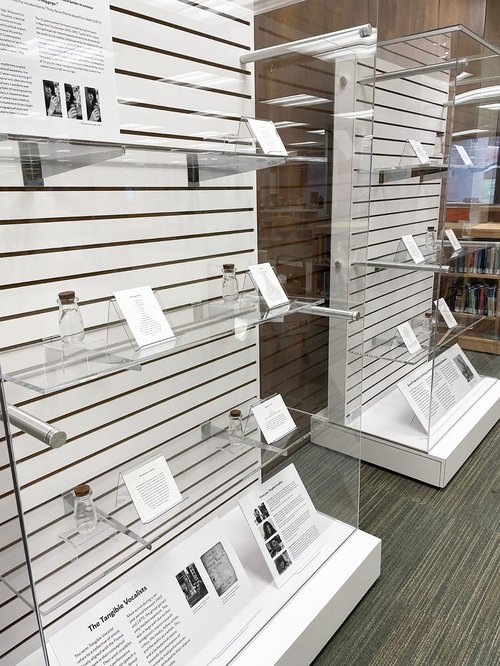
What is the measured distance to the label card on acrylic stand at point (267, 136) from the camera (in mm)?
1612

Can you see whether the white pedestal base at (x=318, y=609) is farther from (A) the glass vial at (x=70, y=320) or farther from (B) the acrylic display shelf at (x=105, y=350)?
(A) the glass vial at (x=70, y=320)

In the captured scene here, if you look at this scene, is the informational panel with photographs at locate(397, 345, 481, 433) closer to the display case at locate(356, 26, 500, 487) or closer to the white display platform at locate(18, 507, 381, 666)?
the display case at locate(356, 26, 500, 487)

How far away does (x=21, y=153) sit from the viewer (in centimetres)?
119

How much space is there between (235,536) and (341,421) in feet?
2.04

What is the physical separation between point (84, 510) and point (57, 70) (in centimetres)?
113

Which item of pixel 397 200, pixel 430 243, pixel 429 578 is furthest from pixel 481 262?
pixel 429 578

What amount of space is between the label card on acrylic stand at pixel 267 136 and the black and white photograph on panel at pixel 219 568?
52.1 inches

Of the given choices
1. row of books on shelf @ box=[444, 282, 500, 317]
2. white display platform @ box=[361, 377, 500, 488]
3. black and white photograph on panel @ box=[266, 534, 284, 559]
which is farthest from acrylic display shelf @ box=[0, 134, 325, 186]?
white display platform @ box=[361, 377, 500, 488]

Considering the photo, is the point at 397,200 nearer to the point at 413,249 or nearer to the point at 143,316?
the point at 413,249

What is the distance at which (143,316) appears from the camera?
4.39 feet

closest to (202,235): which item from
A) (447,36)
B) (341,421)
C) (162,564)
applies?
(341,421)

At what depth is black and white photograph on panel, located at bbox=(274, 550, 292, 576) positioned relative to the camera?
5.88 feet

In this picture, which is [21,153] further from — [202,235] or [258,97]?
[258,97]

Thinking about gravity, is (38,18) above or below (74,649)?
above
